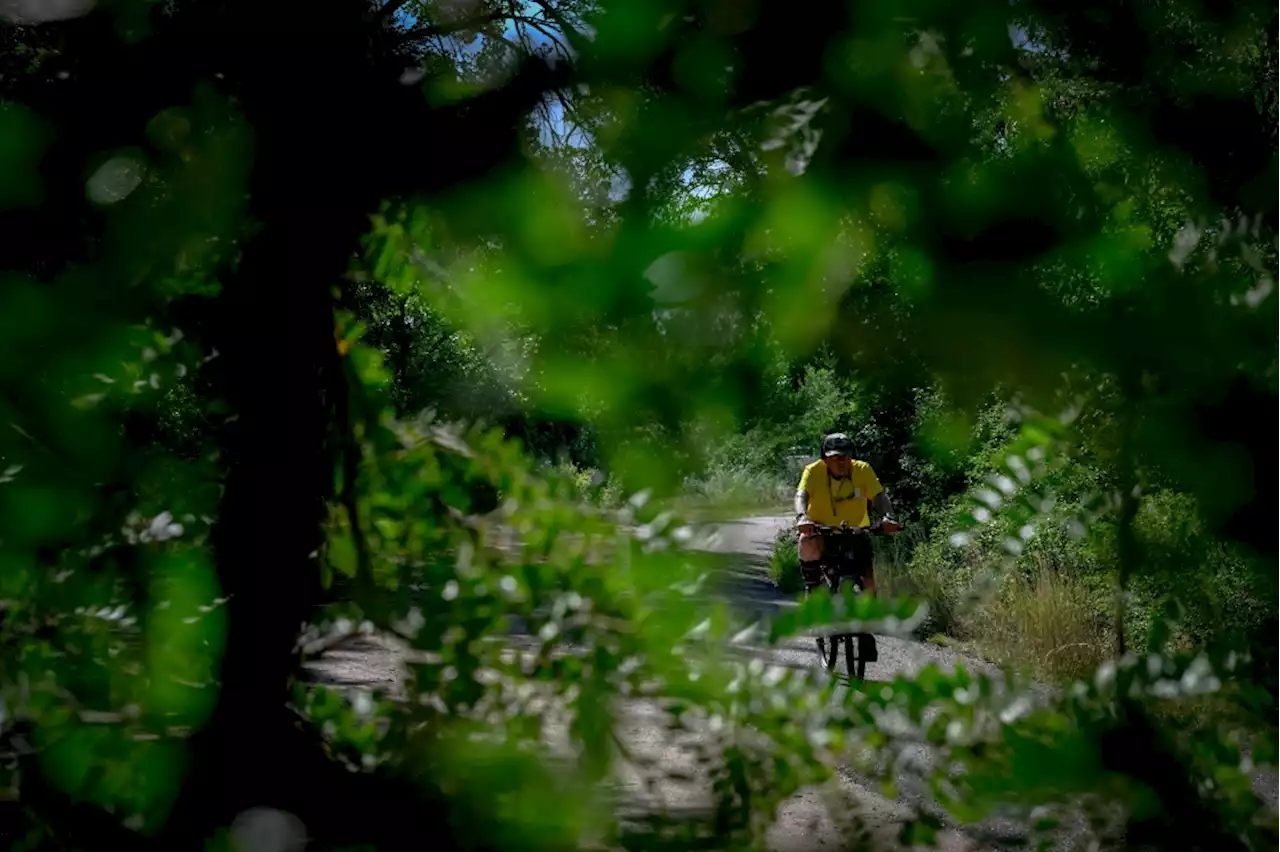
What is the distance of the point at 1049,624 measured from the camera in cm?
533

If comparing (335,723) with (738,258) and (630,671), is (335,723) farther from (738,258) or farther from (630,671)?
(738,258)

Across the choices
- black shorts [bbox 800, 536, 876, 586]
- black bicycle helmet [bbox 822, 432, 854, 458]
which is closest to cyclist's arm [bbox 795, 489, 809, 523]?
black bicycle helmet [bbox 822, 432, 854, 458]

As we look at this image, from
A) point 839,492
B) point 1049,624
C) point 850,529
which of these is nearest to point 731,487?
point 1049,624

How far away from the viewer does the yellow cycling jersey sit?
6840 millimetres

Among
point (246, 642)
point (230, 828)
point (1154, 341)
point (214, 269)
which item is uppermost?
point (214, 269)

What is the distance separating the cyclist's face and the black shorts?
0.69m

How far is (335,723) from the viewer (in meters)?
0.81

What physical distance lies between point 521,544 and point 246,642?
19cm

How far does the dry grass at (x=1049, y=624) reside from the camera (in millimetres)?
4926

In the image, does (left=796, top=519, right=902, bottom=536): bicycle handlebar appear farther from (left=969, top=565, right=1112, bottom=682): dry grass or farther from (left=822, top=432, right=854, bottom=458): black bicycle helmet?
(left=969, top=565, right=1112, bottom=682): dry grass

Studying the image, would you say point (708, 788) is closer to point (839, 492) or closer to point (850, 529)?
point (839, 492)

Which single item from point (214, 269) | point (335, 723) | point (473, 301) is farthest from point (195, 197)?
point (335, 723)

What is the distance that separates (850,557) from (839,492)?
70 centimetres

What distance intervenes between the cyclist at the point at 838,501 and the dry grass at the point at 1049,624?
0.93m
